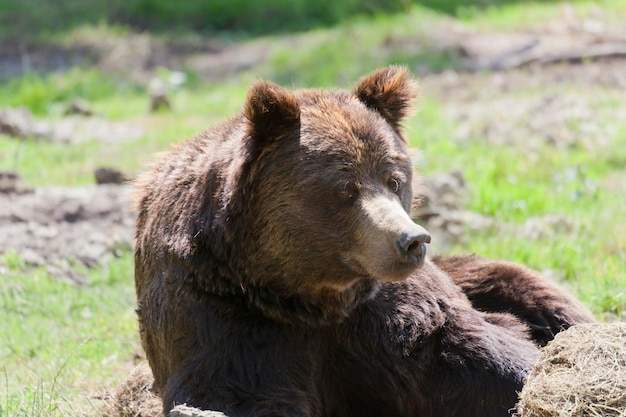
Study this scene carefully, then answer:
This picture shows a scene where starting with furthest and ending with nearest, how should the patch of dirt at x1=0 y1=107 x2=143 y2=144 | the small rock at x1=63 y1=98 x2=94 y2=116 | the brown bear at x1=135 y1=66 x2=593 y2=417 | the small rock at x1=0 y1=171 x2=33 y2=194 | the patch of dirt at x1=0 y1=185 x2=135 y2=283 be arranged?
the small rock at x1=63 y1=98 x2=94 y2=116, the patch of dirt at x1=0 y1=107 x2=143 y2=144, the small rock at x1=0 y1=171 x2=33 y2=194, the patch of dirt at x1=0 y1=185 x2=135 y2=283, the brown bear at x1=135 y1=66 x2=593 y2=417

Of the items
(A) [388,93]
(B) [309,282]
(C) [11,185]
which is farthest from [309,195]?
(C) [11,185]

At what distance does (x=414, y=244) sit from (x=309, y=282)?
61cm

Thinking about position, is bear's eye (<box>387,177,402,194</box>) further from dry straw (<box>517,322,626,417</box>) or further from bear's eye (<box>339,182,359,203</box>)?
dry straw (<box>517,322,626,417</box>)

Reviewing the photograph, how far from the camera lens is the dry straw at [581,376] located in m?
4.28

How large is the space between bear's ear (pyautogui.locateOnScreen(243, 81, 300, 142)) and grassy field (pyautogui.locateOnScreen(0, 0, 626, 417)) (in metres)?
1.16

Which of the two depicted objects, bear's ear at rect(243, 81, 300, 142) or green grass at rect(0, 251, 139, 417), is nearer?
bear's ear at rect(243, 81, 300, 142)

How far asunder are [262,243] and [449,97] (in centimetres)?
939

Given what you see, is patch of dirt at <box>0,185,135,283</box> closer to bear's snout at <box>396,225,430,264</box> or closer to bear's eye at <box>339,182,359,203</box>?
bear's eye at <box>339,182,359,203</box>

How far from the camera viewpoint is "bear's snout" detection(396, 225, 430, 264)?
438 cm

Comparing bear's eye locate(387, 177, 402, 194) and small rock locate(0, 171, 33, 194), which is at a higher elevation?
bear's eye locate(387, 177, 402, 194)

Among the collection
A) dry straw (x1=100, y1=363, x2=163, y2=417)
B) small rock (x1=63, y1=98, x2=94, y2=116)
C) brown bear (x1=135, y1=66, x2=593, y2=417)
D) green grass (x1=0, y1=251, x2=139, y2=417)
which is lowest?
small rock (x1=63, y1=98, x2=94, y2=116)

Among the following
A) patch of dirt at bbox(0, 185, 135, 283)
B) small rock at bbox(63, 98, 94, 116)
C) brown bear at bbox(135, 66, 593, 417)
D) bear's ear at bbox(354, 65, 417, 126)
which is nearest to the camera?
brown bear at bbox(135, 66, 593, 417)

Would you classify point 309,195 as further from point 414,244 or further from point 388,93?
point 388,93

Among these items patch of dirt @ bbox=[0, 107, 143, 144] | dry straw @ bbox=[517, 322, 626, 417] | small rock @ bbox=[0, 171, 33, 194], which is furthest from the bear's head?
patch of dirt @ bbox=[0, 107, 143, 144]
